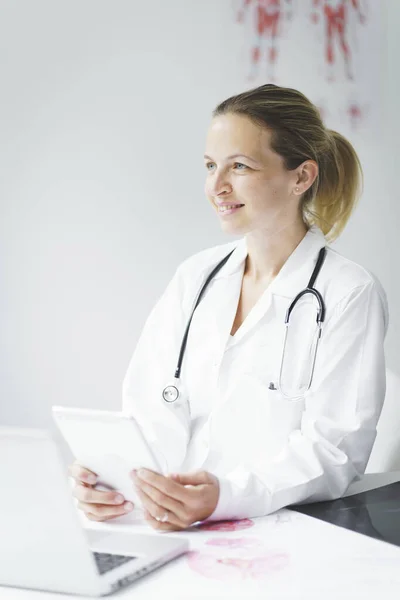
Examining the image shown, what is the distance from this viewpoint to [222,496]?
47.7 inches

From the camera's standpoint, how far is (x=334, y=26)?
3029 mm

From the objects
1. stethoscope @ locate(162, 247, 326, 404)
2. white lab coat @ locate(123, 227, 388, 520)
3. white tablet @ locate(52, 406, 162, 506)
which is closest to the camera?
white tablet @ locate(52, 406, 162, 506)

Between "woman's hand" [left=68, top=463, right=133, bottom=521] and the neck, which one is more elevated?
the neck

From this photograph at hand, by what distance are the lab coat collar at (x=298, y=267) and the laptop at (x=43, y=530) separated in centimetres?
78

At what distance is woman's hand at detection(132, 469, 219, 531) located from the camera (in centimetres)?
115

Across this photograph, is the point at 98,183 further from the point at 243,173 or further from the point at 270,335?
the point at 270,335

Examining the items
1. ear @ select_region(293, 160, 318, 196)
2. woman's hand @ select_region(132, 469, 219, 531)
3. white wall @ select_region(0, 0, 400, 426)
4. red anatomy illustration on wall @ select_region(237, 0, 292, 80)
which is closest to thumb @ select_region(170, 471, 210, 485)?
woman's hand @ select_region(132, 469, 219, 531)

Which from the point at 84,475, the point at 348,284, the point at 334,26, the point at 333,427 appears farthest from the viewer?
the point at 334,26

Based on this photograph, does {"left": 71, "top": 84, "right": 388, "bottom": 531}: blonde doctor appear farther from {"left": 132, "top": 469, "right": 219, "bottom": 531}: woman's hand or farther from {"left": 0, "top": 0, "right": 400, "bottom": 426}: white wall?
{"left": 0, "top": 0, "right": 400, "bottom": 426}: white wall

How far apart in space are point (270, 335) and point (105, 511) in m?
0.54

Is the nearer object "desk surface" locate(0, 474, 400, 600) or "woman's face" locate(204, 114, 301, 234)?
"desk surface" locate(0, 474, 400, 600)

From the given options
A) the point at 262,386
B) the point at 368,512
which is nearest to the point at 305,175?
the point at 262,386

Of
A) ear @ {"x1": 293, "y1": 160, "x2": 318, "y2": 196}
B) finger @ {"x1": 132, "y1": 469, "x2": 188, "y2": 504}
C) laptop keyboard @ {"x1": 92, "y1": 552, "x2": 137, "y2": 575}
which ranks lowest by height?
laptop keyboard @ {"x1": 92, "y1": 552, "x2": 137, "y2": 575}

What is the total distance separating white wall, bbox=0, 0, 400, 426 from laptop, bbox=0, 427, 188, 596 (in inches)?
79.0
